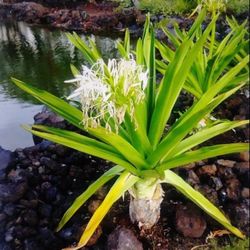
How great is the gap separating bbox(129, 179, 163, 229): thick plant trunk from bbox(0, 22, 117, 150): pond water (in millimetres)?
1411

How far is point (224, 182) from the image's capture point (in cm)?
159

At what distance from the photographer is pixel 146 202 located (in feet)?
5.35

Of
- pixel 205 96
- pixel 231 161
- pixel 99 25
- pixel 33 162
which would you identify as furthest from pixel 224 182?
pixel 99 25

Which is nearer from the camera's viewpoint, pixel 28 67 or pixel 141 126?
pixel 141 126

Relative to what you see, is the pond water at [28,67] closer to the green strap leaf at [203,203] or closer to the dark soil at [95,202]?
the dark soil at [95,202]

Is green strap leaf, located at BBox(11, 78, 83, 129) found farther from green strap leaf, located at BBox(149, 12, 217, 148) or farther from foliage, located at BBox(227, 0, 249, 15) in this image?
foliage, located at BBox(227, 0, 249, 15)

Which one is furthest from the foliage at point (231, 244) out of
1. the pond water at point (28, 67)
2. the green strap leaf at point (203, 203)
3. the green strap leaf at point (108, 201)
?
the pond water at point (28, 67)

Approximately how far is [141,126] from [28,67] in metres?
3.28

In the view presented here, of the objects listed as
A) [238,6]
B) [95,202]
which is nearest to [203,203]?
[95,202]

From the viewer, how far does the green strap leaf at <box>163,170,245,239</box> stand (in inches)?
57.1

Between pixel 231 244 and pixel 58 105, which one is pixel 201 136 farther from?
pixel 58 105

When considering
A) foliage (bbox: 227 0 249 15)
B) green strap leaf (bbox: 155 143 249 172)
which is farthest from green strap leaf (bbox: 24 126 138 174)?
foliage (bbox: 227 0 249 15)

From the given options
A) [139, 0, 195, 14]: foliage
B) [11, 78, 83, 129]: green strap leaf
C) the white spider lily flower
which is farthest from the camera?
[139, 0, 195, 14]: foliage

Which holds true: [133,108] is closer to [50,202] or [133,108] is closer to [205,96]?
[205,96]
